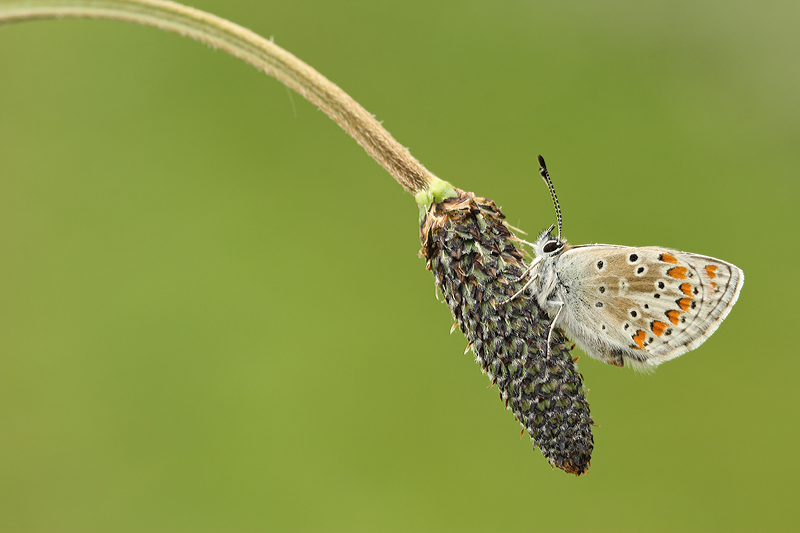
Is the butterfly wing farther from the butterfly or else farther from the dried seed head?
the dried seed head

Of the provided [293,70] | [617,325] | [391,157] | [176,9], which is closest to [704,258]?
[617,325]

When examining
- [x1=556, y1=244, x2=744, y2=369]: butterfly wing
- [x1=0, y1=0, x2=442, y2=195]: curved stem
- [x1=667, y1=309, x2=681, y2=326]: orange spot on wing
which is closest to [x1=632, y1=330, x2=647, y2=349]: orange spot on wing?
[x1=556, y1=244, x2=744, y2=369]: butterfly wing

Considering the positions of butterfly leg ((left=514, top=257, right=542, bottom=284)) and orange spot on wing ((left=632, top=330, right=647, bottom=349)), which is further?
orange spot on wing ((left=632, top=330, right=647, bottom=349))

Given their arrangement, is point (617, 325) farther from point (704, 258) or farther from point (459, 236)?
point (459, 236)

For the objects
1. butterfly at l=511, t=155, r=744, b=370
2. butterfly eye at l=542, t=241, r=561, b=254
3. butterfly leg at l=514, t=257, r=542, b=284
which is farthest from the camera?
butterfly eye at l=542, t=241, r=561, b=254

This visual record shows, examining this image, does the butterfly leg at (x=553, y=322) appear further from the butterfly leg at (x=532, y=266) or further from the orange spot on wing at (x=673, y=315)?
the orange spot on wing at (x=673, y=315)
